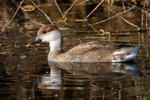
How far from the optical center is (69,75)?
11617 mm

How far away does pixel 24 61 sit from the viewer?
13367 millimetres

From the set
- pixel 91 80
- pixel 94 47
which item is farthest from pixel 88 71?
pixel 94 47

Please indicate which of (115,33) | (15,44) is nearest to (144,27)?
(115,33)

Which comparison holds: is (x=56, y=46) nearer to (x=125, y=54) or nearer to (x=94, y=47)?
(x=94, y=47)

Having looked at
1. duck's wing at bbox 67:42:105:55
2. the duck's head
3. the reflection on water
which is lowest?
the reflection on water

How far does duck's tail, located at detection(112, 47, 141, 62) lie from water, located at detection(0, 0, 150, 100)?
0.22m

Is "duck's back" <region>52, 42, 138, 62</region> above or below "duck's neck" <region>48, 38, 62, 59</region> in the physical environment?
below

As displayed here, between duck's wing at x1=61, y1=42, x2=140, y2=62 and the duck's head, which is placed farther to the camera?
the duck's head

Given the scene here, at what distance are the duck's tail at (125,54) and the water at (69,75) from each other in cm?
22

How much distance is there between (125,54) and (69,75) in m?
2.00

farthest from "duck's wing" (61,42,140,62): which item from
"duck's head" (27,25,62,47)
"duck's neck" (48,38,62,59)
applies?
"duck's head" (27,25,62,47)

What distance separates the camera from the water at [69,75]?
32.1 ft

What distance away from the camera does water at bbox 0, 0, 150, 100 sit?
9.80m

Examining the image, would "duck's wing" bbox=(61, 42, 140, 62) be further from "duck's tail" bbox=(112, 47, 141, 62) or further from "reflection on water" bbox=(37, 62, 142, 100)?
"reflection on water" bbox=(37, 62, 142, 100)
